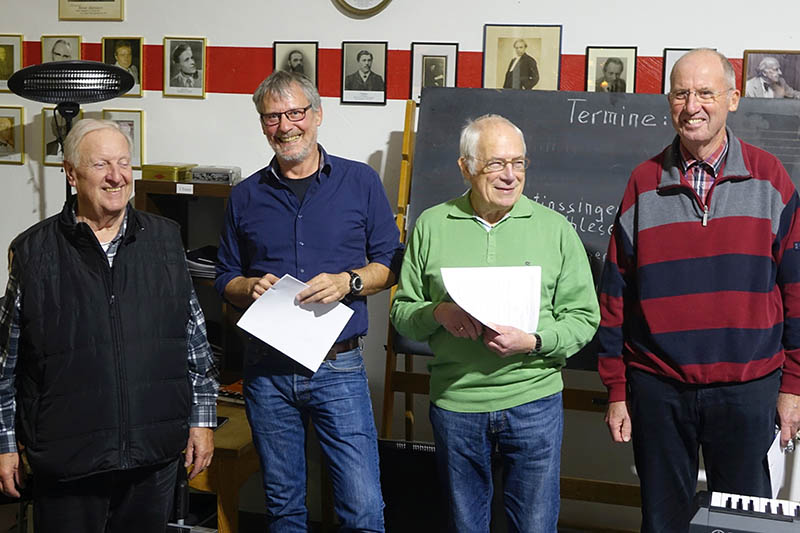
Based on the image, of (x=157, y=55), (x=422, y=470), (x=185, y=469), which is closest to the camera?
(x=185, y=469)

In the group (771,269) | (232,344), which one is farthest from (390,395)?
(771,269)

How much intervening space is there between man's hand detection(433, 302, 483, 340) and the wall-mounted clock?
1625 mm

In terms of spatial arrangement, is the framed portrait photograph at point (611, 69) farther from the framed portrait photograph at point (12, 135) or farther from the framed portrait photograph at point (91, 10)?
the framed portrait photograph at point (12, 135)

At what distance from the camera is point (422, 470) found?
275cm

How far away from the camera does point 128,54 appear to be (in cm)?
345

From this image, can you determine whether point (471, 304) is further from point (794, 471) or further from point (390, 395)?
point (794, 471)

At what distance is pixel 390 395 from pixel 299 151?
1.17 m

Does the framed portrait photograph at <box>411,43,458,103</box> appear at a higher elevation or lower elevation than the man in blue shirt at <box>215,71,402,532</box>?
higher

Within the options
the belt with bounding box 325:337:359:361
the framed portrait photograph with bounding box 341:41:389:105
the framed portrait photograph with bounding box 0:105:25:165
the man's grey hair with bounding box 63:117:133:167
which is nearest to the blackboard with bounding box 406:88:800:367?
the framed portrait photograph with bounding box 341:41:389:105

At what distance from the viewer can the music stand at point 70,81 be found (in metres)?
2.97

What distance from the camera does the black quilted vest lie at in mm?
1881

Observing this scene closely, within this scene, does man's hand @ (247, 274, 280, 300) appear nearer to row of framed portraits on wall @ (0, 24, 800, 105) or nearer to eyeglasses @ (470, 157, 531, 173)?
eyeglasses @ (470, 157, 531, 173)

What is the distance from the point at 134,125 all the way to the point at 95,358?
5.98 feet

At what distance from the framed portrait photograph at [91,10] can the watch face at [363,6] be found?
95cm
